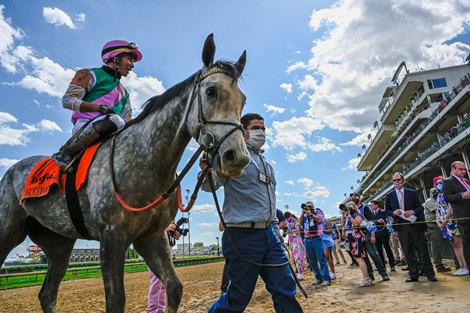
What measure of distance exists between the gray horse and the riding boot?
123 mm

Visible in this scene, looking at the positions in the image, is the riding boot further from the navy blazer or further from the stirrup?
the navy blazer

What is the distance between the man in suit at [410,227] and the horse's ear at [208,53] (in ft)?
21.5

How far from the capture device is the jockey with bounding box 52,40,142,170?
3.17 metres

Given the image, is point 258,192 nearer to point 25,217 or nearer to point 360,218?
point 25,217

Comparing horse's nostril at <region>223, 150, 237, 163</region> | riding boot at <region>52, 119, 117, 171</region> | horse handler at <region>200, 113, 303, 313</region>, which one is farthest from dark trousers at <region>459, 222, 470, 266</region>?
riding boot at <region>52, 119, 117, 171</region>

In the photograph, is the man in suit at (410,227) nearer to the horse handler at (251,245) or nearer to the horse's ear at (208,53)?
the horse handler at (251,245)

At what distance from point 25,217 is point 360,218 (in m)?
7.39

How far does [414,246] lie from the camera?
24.9ft

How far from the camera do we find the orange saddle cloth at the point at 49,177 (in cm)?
297

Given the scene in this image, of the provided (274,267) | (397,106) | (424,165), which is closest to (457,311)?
(274,267)

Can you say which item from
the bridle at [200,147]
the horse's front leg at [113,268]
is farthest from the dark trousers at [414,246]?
the horse's front leg at [113,268]

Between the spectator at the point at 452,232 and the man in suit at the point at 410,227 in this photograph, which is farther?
the spectator at the point at 452,232

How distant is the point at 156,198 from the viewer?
2.73 meters

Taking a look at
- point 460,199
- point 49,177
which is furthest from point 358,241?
point 49,177
